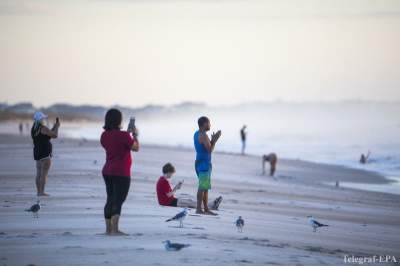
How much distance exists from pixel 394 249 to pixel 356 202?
21.9 ft

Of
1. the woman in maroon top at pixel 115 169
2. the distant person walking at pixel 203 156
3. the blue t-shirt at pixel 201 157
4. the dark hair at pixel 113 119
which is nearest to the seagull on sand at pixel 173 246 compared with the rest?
the woman in maroon top at pixel 115 169

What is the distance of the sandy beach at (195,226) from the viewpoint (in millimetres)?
7191

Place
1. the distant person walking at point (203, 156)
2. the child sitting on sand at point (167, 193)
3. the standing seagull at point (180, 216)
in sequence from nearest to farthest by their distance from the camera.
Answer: the standing seagull at point (180, 216)
the distant person walking at point (203, 156)
the child sitting on sand at point (167, 193)

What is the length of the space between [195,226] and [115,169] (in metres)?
1.59

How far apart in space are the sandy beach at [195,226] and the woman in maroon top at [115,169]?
312mm

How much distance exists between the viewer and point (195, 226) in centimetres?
930

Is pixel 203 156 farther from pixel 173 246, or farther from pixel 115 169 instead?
pixel 173 246

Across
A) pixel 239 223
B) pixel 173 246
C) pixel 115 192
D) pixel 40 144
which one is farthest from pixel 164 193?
pixel 173 246

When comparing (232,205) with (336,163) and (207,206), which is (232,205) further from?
(336,163)

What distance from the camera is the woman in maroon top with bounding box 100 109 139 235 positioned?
831 cm

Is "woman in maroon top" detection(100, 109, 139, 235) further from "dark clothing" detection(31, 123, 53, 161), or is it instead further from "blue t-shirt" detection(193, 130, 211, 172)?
"dark clothing" detection(31, 123, 53, 161)

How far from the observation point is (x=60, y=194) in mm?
12586

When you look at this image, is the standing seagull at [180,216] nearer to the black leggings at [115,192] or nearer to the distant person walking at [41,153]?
the black leggings at [115,192]

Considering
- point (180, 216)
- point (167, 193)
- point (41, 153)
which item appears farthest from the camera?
point (41, 153)
